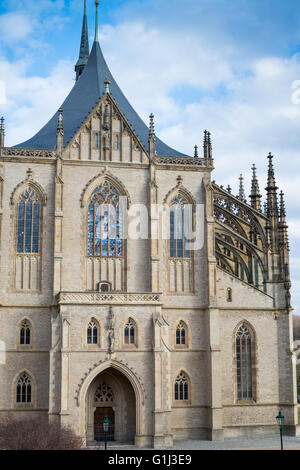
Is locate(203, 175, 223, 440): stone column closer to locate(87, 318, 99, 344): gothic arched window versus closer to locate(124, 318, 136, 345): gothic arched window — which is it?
locate(124, 318, 136, 345): gothic arched window

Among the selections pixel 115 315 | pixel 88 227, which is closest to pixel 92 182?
pixel 88 227

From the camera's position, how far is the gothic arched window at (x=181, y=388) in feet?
144

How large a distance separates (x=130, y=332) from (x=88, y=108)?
56.1ft

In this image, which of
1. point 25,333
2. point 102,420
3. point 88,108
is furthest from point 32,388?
point 88,108

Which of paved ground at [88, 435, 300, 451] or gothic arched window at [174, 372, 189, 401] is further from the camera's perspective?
gothic arched window at [174, 372, 189, 401]

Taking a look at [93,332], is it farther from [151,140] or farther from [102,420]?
[151,140]

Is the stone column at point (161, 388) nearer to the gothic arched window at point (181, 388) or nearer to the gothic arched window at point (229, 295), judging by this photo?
the gothic arched window at point (181, 388)

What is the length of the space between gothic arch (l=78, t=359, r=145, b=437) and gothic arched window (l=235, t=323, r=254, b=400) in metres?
7.90

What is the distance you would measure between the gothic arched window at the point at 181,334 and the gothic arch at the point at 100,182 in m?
8.62

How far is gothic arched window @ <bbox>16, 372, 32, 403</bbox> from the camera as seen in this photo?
42.4 m

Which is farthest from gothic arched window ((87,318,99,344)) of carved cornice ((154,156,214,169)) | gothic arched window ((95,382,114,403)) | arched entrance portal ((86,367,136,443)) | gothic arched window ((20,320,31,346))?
carved cornice ((154,156,214,169))

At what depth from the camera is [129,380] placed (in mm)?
40906

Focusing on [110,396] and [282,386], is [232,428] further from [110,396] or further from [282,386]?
[110,396]

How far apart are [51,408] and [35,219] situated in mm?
12230
